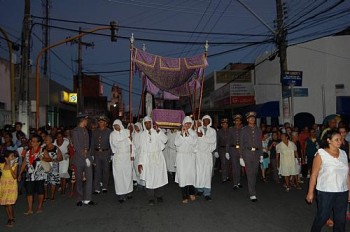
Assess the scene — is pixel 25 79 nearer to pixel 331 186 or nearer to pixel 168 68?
pixel 168 68

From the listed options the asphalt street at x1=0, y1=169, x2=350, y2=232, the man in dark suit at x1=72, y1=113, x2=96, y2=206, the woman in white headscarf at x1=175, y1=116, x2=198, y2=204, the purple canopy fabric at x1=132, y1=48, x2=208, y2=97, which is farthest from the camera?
the purple canopy fabric at x1=132, y1=48, x2=208, y2=97

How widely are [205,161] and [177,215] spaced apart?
2.43 metres

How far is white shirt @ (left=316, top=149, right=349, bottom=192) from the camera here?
5746mm

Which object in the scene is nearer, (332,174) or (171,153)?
(332,174)

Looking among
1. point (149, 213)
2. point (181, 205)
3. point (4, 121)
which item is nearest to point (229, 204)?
point (181, 205)

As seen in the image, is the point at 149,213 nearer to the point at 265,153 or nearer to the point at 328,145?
the point at 328,145

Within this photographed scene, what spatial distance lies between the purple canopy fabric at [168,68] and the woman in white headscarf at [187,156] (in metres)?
2.46

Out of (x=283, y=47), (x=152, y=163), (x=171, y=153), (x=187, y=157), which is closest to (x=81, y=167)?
(x=152, y=163)

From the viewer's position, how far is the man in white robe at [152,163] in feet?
32.7

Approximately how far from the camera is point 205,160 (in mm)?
10523

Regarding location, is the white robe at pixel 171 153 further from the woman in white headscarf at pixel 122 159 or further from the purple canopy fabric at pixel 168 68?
the woman in white headscarf at pixel 122 159

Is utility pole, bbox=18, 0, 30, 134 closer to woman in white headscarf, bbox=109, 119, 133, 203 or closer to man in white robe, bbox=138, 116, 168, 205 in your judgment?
woman in white headscarf, bbox=109, 119, 133, 203

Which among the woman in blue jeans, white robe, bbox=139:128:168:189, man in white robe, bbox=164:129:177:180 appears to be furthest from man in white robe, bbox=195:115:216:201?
the woman in blue jeans

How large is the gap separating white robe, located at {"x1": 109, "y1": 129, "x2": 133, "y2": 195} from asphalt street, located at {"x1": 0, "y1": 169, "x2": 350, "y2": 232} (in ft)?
1.53
